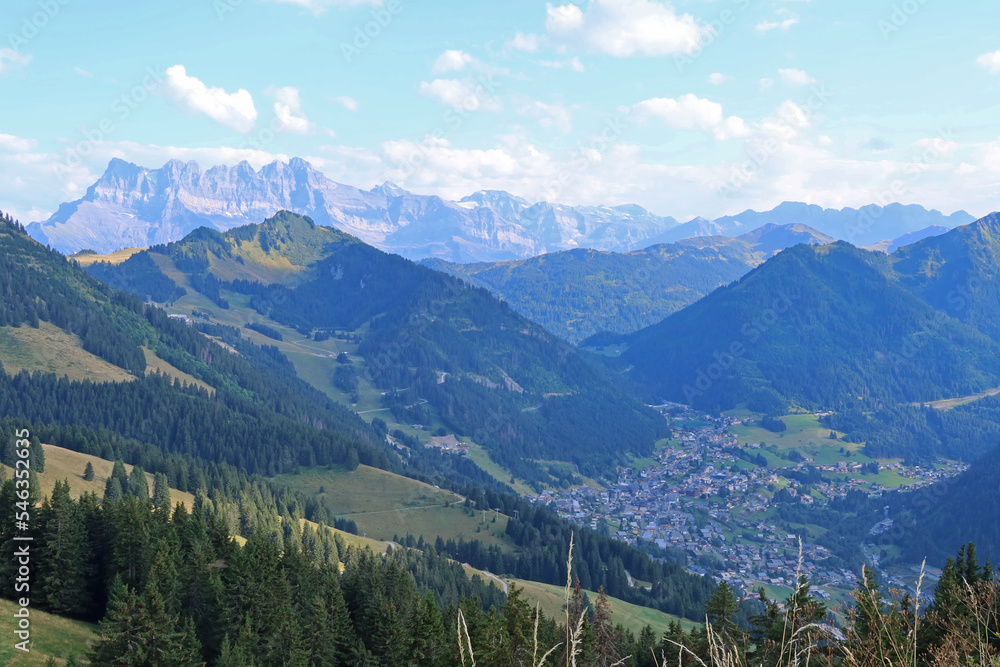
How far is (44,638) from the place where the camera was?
138 ft

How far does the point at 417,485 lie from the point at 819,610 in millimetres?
151537

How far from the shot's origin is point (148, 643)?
38.3 m

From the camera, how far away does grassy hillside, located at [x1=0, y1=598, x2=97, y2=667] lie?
3736 centimetres

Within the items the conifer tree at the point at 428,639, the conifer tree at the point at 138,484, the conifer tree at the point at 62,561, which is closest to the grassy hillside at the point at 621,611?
the conifer tree at the point at 428,639

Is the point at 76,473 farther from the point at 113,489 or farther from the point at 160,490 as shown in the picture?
the point at 160,490

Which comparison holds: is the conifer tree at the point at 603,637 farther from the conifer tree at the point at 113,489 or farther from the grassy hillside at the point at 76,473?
the conifer tree at the point at 113,489

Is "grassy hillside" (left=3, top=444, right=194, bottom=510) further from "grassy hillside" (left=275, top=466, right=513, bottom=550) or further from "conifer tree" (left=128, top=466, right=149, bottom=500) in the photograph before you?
"grassy hillside" (left=275, top=466, right=513, bottom=550)

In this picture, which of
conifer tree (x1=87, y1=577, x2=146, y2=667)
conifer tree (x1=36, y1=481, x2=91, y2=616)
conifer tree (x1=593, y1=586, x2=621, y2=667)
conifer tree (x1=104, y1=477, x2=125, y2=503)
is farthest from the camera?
conifer tree (x1=104, y1=477, x2=125, y2=503)

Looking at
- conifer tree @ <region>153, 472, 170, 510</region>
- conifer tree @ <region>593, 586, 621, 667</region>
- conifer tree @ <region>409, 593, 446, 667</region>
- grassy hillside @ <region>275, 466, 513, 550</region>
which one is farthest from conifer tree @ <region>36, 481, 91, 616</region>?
grassy hillside @ <region>275, 466, 513, 550</region>

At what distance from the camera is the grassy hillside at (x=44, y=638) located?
3736 cm

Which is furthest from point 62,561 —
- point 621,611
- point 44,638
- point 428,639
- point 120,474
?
point 621,611

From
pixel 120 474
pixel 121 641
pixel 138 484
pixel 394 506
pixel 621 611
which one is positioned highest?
pixel 121 641

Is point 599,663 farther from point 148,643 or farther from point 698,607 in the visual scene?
point 698,607

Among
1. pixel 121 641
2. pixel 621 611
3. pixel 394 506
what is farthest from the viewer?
pixel 394 506
